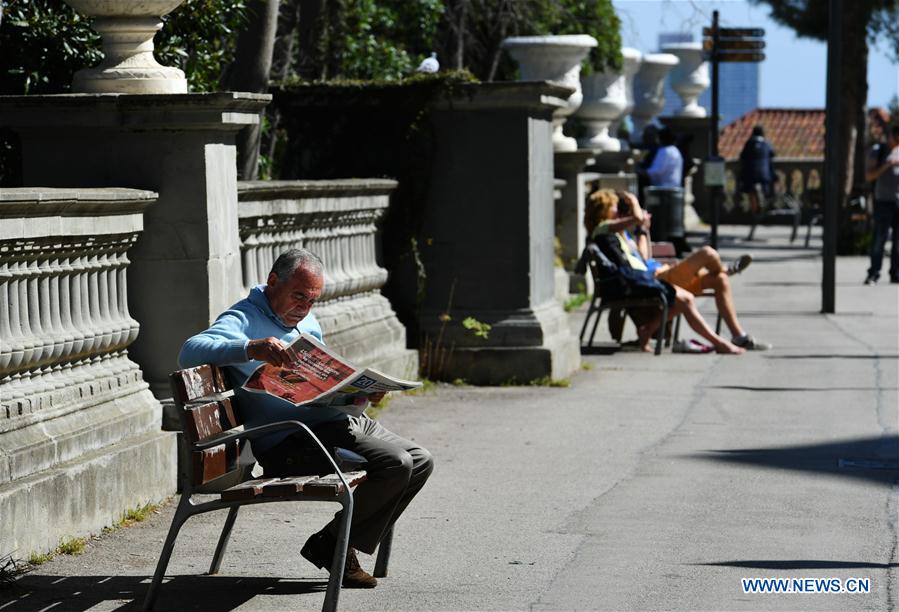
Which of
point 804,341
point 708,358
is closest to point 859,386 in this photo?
point 708,358

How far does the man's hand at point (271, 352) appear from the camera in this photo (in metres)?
5.81

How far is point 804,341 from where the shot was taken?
15047mm

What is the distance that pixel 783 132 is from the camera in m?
51.2

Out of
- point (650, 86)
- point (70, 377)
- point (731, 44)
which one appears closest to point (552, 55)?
point (731, 44)

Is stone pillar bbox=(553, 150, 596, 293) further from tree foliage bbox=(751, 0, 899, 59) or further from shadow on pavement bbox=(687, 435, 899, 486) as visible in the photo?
tree foliage bbox=(751, 0, 899, 59)

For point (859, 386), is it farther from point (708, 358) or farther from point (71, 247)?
point (71, 247)

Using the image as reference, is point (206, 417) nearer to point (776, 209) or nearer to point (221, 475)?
point (221, 475)

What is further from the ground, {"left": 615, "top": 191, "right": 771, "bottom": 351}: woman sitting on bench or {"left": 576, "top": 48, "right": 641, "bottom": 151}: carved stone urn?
{"left": 576, "top": 48, "right": 641, "bottom": 151}: carved stone urn

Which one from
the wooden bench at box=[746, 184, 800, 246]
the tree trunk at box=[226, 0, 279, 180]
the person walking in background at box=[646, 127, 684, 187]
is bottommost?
the wooden bench at box=[746, 184, 800, 246]

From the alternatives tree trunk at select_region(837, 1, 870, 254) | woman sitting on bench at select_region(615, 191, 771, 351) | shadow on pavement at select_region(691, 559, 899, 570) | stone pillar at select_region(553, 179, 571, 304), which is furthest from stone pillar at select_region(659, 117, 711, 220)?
shadow on pavement at select_region(691, 559, 899, 570)

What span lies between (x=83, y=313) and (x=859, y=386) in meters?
6.72

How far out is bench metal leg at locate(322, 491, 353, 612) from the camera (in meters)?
5.65

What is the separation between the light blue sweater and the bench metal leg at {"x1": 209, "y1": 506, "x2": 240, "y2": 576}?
38 centimetres

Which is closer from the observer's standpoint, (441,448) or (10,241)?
(10,241)
